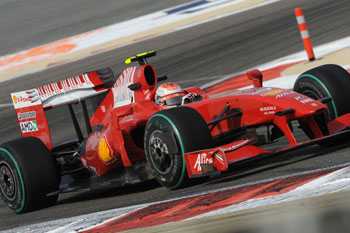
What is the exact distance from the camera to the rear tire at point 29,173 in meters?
8.39

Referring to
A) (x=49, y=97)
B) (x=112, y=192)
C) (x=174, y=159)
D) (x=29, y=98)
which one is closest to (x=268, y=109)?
(x=174, y=159)

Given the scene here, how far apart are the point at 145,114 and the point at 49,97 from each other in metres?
1.72

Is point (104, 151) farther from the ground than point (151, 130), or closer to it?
closer to it

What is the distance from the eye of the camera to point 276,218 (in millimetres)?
4945

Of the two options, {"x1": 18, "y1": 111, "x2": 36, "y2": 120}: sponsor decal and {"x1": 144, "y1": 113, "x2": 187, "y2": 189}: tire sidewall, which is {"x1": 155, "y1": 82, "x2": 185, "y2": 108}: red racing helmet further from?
{"x1": 18, "y1": 111, "x2": 36, "y2": 120}: sponsor decal

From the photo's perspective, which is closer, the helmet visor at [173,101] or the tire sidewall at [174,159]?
the tire sidewall at [174,159]

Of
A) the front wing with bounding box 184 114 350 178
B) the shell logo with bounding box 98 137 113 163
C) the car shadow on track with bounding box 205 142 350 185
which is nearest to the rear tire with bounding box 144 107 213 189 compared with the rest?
the front wing with bounding box 184 114 350 178

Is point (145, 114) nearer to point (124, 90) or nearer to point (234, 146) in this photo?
point (124, 90)

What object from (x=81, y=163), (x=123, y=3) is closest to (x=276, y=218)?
(x=81, y=163)

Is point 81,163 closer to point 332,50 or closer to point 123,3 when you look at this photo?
point 332,50

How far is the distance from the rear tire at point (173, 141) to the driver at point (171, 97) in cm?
73

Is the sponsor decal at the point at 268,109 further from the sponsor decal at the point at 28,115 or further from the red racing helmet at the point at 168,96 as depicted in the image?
the sponsor decal at the point at 28,115

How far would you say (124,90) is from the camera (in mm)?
8648

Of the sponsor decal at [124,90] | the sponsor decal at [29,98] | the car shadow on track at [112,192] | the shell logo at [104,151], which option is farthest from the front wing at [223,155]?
the sponsor decal at [29,98]
